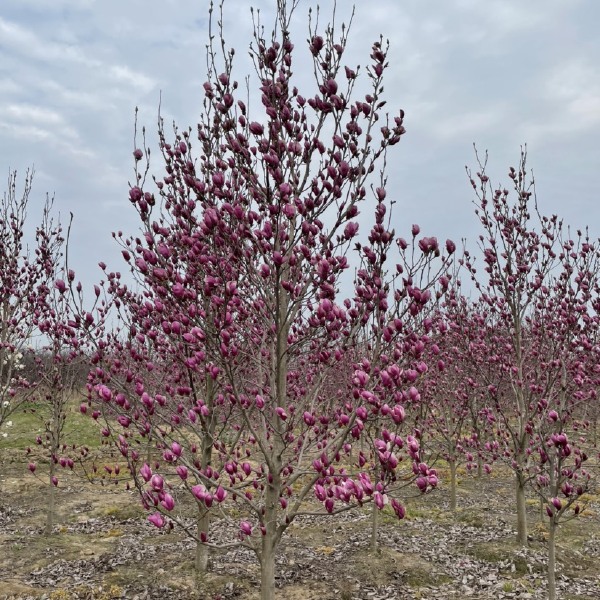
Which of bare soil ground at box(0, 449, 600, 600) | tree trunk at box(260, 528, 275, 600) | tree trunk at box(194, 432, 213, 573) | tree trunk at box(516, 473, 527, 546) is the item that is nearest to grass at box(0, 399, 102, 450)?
bare soil ground at box(0, 449, 600, 600)

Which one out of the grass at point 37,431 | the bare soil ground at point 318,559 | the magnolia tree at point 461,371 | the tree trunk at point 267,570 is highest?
A: the magnolia tree at point 461,371

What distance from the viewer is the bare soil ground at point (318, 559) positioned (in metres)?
8.18

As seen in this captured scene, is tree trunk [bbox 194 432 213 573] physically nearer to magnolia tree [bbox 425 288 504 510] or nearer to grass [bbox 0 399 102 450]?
magnolia tree [bbox 425 288 504 510]

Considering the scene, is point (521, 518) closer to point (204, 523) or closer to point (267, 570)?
point (204, 523)

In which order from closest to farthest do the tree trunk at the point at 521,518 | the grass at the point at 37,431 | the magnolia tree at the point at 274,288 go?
the magnolia tree at the point at 274,288, the tree trunk at the point at 521,518, the grass at the point at 37,431

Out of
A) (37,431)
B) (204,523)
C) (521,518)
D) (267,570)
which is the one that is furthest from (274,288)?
(37,431)

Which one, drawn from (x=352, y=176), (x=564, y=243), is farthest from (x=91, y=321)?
(x=564, y=243)

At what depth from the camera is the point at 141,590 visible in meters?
8.16

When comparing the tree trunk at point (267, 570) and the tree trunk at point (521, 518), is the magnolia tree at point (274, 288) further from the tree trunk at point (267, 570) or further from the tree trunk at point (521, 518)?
the tree trunk at point (521, 518)

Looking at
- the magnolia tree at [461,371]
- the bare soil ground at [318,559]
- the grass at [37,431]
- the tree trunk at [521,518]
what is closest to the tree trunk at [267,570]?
the bare soil ground at [318,559]

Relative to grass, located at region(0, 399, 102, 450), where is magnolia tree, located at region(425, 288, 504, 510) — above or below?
above

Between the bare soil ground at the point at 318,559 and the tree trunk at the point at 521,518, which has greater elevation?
the tree trunk at the point at 521,518

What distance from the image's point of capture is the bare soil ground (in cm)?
818

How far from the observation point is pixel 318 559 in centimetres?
969
